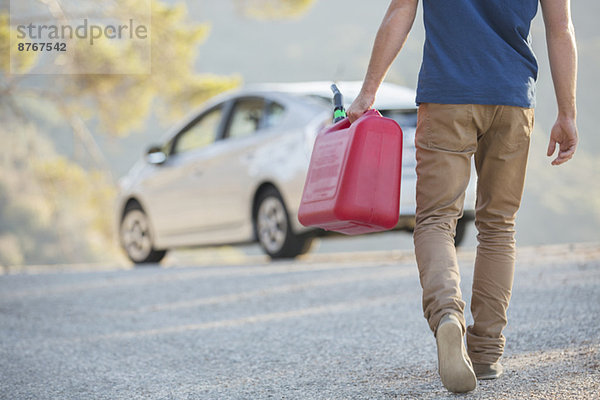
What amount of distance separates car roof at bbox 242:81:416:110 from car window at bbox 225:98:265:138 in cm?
16

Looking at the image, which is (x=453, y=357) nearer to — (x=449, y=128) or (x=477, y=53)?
(x=449, y=128)

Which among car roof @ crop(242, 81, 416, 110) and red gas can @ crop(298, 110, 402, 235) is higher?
car roof @ crop(242, 81, 416, 110)

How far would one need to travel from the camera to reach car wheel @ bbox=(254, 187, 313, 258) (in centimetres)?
814

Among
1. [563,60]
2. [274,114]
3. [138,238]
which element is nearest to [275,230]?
[274,114]

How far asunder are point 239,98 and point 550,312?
512 cm

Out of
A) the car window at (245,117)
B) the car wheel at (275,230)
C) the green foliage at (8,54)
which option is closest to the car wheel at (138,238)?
the car window at (245,117)

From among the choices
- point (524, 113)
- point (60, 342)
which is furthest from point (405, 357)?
point (60, 342)

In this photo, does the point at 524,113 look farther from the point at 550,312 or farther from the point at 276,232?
the point at 276,232

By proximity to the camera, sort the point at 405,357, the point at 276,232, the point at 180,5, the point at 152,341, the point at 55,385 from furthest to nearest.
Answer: the point at 180,5 < the point at 276,232 < the point at 152,341 < the point at 405,357 < the point at 55,385

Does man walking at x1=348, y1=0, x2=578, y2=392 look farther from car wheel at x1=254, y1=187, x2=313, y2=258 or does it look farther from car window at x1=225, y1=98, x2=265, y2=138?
car window at x1=225, y1=98, x2=265, y2=138

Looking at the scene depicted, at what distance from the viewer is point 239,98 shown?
915 cm

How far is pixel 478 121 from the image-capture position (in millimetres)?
3012

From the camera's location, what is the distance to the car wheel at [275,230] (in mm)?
8141

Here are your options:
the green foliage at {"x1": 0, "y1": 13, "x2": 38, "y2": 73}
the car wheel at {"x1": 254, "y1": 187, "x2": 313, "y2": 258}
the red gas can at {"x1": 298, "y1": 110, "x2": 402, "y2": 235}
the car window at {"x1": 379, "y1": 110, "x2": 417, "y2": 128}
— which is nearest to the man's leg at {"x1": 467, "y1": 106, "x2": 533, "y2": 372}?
the red gas can at {"x1": 298, "y1": 110, "x2": 402, "y2": 235}
